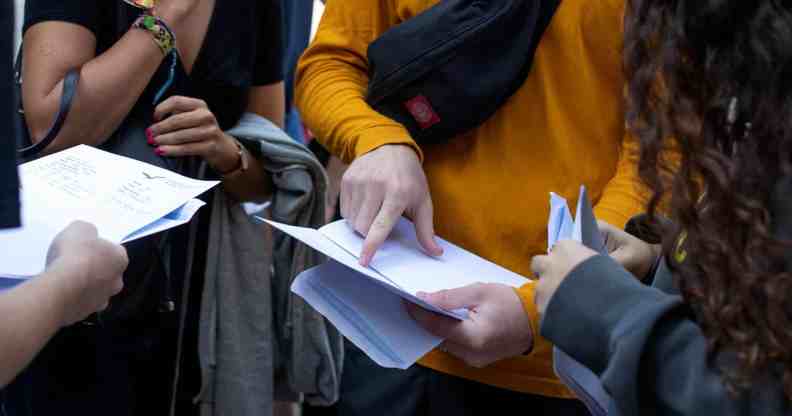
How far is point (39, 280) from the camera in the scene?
97cm

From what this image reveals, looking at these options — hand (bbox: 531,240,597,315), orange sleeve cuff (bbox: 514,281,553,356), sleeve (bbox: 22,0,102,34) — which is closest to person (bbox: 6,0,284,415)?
sleeve (bbox: 22,0,102,34)

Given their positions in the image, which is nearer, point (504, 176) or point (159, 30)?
point (504, 176)

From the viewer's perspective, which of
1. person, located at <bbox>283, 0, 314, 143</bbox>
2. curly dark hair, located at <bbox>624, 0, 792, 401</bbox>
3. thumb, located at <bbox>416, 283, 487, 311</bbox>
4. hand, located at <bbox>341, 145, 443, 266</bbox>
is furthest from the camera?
person, located at <bbox>283, 0, 314, 143</bbox>

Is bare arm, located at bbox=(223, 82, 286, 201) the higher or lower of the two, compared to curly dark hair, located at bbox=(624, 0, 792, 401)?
lower

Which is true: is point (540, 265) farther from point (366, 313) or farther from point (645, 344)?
point (366, 313)

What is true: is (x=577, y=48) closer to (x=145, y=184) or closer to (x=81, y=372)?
(x=145, y=184)

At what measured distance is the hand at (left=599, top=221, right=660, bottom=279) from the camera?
121 cm

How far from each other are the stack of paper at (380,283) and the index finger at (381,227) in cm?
2

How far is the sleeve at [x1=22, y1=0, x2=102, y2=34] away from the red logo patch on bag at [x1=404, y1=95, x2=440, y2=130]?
2.01ft

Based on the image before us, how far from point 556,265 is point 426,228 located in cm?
33

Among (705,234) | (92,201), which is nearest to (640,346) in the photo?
(705,234)

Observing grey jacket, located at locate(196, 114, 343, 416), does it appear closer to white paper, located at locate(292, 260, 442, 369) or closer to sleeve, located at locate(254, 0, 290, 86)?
sleeve, located at locate(254, 0, 290, 86)

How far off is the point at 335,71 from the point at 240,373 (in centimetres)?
68

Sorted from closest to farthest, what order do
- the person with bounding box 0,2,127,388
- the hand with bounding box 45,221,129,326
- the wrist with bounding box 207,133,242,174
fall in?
the person with bounding box 0,2,127,388
the hand with bounding box 45,221,129,326
the wrist with bounding box 207,133,242,174
